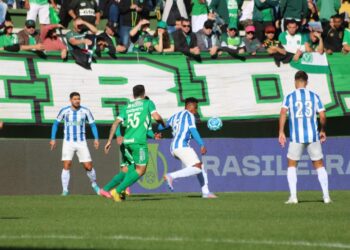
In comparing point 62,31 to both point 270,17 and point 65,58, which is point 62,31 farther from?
point 270,17

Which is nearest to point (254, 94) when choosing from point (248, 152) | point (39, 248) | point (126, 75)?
point (248, 152)

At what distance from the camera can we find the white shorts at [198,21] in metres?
26.8

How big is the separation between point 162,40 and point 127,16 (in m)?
1.29

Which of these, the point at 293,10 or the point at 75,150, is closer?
the point at 75,150

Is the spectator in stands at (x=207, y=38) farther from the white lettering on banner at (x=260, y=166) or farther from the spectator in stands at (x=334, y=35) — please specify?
the white lettering on banner at (x=260, y=166)

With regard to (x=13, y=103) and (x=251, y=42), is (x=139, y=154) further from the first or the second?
(x=251, y=42)

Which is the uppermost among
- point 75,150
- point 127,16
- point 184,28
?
point 127,16

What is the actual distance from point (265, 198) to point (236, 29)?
7.02 m

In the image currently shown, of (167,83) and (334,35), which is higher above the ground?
(334,35)

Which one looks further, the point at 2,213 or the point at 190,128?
the point at 190,128

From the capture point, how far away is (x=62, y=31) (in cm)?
2538

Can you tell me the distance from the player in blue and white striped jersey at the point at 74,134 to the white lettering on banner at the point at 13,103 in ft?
3.50

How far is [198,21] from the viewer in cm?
2689

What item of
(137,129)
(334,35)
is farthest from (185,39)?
(137,129)
